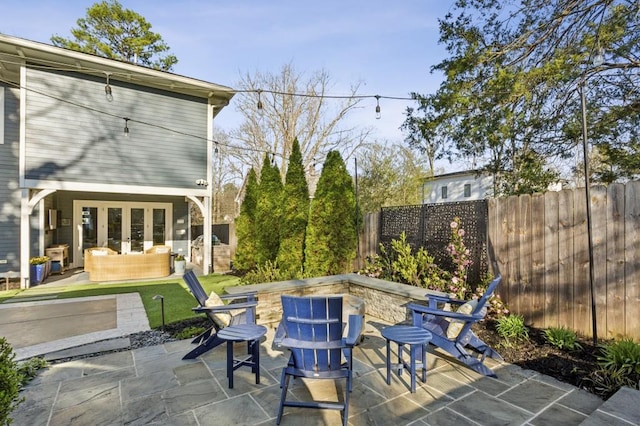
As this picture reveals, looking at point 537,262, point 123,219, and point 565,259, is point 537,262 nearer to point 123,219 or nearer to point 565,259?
point 565,259

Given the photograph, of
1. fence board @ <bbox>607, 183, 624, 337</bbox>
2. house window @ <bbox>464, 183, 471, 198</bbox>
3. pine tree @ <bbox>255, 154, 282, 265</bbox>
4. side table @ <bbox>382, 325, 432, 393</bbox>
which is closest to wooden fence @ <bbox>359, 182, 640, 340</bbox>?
fence board @ <bbox>607, 183, 624, 337</bbox>

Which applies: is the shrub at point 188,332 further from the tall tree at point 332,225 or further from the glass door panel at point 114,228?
the glass door panel at point 114,228

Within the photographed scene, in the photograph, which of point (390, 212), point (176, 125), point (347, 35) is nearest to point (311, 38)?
point (347, 35)

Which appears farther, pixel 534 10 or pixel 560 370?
pixel 534 10

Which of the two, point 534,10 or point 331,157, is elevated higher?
point 534,10

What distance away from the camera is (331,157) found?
21.3ft

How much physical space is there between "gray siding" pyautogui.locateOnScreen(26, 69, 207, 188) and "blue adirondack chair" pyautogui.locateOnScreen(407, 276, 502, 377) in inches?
325

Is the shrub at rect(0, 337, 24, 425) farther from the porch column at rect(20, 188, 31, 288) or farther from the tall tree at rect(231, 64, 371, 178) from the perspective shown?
the tall tree at rect(231, 64, 371, 178)

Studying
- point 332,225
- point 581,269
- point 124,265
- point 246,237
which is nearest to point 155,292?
point 124,265

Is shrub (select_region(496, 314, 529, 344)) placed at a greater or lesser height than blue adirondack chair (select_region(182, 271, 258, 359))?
lesser

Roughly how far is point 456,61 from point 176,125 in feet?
24.8

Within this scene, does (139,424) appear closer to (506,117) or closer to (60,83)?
(506,117)

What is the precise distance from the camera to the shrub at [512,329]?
3.65 m

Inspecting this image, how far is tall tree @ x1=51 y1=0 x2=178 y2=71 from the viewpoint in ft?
51.8
